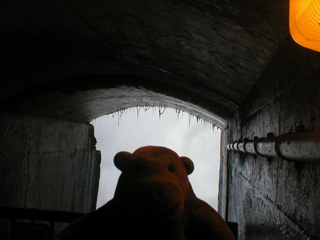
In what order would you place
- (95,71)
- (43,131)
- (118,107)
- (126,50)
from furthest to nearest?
(118,107), (43,131), (95,71), (126,50)

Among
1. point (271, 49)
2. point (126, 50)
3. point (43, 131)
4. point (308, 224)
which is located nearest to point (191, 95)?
point (126, 50)

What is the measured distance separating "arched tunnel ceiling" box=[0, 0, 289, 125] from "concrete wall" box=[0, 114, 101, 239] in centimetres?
42

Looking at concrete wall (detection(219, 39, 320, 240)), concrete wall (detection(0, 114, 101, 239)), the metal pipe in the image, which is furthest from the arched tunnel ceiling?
the metal pipe

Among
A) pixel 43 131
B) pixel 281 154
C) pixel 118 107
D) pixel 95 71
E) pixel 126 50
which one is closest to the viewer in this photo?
pixel 281 154

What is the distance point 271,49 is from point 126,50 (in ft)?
5.45

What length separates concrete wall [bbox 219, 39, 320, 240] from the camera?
4.57 ft

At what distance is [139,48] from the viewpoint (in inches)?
118

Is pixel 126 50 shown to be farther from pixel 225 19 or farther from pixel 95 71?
pixel 225 19

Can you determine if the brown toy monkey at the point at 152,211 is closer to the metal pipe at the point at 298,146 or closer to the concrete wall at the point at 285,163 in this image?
the concrete wall at the point at 285,163

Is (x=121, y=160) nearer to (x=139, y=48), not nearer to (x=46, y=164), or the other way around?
(x=139, y=48)

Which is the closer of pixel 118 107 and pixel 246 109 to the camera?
pixel 246 109

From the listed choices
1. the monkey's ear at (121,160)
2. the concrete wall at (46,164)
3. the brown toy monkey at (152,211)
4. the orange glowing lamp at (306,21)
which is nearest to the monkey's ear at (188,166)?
the brown toy monkey at (152,211)

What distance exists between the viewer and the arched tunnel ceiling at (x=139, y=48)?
193 cm

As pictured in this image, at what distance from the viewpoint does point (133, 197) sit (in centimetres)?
147
